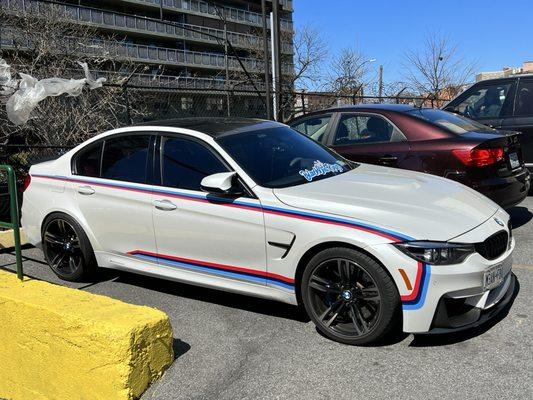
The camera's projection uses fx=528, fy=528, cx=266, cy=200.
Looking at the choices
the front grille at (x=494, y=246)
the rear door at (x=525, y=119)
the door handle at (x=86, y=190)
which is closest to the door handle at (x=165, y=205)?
the door handle at (x=86, y=190)

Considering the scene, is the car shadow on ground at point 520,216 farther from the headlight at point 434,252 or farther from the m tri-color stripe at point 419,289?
the m tri-color stripe at point 419,289

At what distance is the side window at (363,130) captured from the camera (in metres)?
6.23

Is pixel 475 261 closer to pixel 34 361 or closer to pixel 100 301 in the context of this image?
pixel 100 301

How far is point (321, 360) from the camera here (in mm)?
3408

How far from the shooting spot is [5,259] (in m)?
6.22

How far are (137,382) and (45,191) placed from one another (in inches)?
112

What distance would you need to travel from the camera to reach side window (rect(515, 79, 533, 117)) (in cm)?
787

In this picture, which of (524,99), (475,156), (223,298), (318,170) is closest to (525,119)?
(524,99)

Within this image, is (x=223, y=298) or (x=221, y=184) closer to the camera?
(x=221, y=184)

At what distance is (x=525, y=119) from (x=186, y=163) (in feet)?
18.7

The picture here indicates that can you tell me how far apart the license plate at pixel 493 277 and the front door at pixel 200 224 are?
149 cm

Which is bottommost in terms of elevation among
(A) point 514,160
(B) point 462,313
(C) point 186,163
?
(B) point 462,313

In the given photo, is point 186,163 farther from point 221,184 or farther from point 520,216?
point 520,216

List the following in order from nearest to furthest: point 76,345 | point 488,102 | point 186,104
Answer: point 76,345, point 488,102, point 186,104
